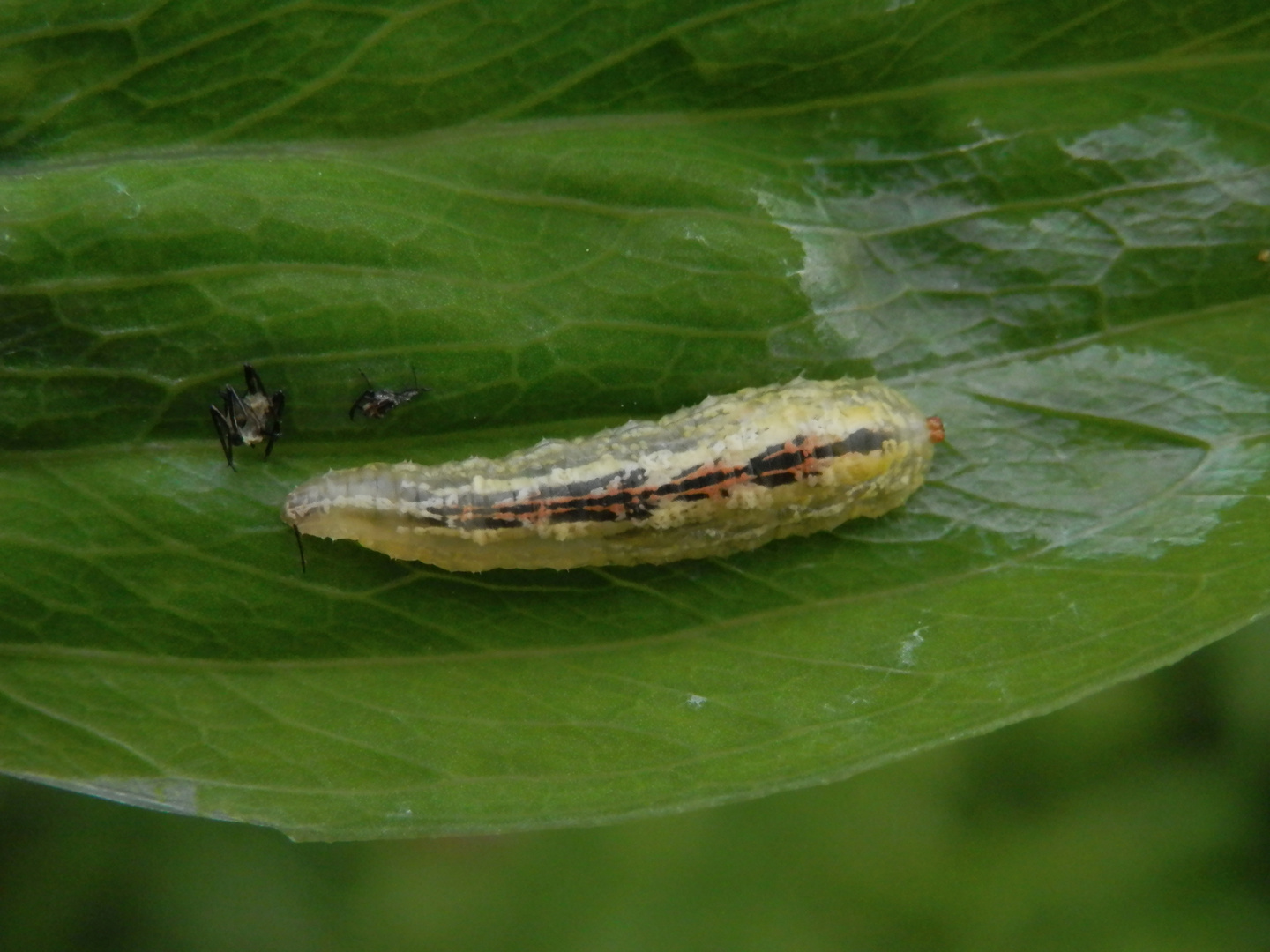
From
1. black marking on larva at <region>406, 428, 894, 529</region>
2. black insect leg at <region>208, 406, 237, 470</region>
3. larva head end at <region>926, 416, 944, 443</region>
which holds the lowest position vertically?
black marking on larva at <region>406, 428, 894, 529</region>

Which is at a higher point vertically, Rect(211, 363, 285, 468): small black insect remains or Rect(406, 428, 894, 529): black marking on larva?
Rect(211, 363, 285, 468): small black insect remains

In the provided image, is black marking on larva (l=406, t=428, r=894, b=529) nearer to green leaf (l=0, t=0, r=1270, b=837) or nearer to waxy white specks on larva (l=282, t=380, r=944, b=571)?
waxy white specks on larva (l=282, t=380, r=944, b=571)

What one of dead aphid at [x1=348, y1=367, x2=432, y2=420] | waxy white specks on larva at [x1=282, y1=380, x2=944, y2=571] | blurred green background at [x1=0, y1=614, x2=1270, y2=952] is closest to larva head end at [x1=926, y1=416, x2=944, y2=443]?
waxy white specks on larva at [x1=282, y1=380, x2=944, y2=571]

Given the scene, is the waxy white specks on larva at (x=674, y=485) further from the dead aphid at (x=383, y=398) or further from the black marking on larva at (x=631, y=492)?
the dead aphid at (x=383, y=398)

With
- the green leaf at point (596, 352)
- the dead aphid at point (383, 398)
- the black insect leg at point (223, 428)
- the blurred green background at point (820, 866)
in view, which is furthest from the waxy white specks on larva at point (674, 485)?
the blurred green background at point (820, 866)

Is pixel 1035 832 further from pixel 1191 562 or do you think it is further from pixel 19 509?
pixel 19 509

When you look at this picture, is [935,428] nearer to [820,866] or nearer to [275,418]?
[275,418]

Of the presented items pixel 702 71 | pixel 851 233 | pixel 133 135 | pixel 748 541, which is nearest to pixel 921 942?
pixel 748 541

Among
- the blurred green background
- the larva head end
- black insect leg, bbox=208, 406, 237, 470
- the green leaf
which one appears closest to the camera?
the green leaf
